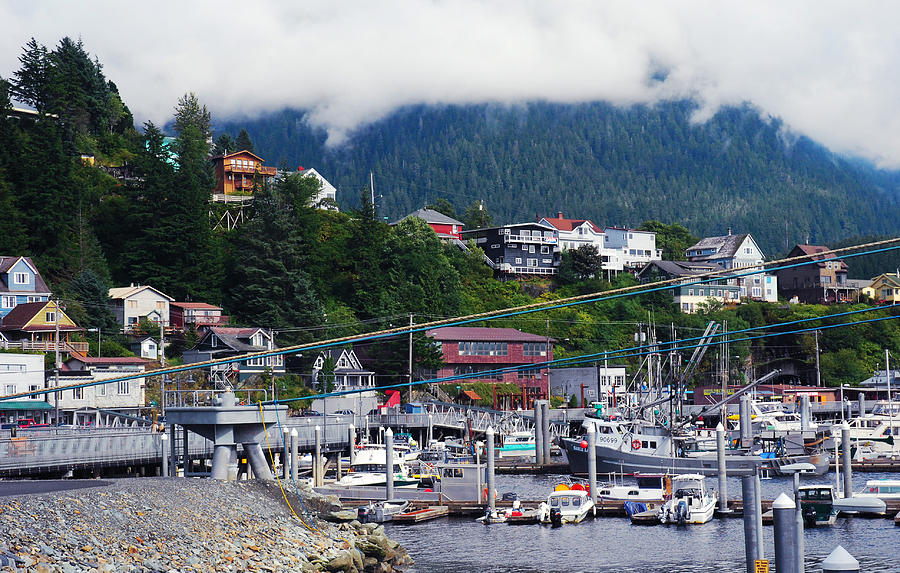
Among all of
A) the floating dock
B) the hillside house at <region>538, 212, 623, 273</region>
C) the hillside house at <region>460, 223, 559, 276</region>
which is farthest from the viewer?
the hillside house at <region>538, 212, 623, 273</region>

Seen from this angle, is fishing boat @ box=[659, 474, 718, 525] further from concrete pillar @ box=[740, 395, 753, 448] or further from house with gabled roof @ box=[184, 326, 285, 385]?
house with gabled roof @ box=[184, 326, 285, 385]

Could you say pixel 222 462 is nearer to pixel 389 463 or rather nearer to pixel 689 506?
pixel 389 463

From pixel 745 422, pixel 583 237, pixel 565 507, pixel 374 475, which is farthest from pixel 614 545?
pixel 583 237

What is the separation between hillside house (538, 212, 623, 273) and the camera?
4815 inches

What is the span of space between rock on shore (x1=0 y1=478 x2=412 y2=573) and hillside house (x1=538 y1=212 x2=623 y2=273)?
92.6 meters

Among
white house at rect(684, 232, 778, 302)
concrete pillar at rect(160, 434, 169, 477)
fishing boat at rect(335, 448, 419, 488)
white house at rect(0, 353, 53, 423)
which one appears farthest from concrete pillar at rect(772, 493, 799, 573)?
white house at rect(684, 232, 778, 302)

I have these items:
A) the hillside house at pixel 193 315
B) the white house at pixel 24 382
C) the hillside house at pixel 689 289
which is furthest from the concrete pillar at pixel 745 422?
the hillside house at pixel 689 289

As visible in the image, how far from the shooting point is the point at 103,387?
2603 inches

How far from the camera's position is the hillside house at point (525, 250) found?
373 feet

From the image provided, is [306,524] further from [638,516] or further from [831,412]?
[831,412]

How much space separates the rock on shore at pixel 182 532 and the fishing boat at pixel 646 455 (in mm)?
24659

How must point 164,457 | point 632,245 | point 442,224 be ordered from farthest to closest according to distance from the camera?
point 632,245 < point 442,224 < point 164,457

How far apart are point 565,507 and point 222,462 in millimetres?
14319

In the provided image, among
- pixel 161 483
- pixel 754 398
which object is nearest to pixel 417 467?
pixel 161 483
